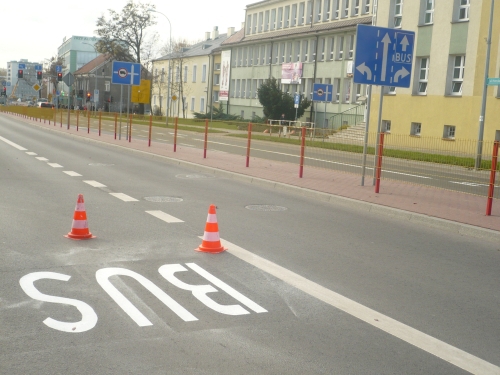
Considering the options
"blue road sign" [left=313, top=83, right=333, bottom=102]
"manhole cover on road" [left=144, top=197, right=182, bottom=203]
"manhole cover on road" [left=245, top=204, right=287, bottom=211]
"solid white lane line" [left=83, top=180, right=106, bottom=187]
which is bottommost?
"solid white lane line" [left=83, top=180, right=106, bottom=187]

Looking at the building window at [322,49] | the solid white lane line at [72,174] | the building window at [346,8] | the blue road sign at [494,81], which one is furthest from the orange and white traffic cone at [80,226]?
the building window at [346,8]

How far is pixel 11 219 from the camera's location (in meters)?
9.54

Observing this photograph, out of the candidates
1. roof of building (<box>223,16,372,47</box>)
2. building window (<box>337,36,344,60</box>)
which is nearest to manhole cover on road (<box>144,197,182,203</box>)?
roof of building (<box>223,16,372,47</box>)

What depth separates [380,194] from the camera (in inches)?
543

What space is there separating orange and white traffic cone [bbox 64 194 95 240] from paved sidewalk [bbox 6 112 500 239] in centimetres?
529

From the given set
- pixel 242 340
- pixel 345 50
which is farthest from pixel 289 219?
pixel 345 50

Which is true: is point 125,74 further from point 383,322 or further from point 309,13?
point 309,13

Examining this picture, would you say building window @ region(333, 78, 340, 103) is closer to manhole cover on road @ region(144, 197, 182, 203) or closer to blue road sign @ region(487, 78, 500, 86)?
blue road sign @ region(487, 78, 500, 86)

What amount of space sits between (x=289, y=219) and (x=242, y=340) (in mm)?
5891

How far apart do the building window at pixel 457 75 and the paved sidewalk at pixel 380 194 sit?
61.4 feet

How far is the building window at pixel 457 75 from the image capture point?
118 ft

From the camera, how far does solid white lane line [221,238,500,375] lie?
15.3 ft

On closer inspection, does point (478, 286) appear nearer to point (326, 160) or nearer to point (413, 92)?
point (326, 160)

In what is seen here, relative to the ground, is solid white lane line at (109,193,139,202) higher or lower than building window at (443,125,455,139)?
lower
